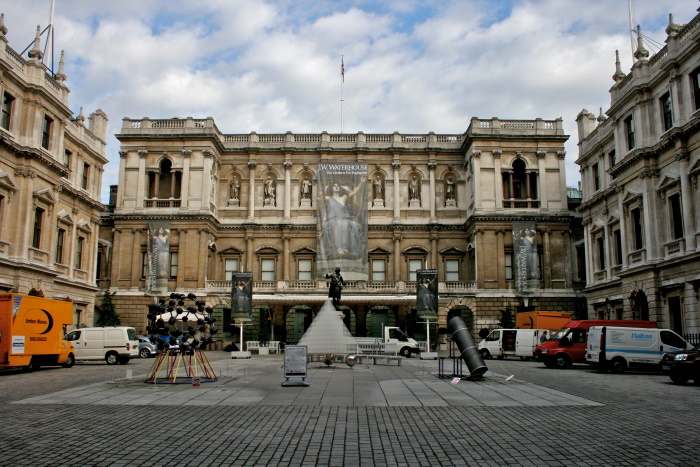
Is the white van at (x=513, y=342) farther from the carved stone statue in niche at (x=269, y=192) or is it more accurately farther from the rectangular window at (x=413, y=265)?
the carved stone statue in niche at (x=269, y=192)

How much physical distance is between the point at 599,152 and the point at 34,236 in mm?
32455

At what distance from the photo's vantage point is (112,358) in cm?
2767

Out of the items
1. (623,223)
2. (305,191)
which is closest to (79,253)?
(305,191)

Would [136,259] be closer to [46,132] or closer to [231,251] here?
[231,251]

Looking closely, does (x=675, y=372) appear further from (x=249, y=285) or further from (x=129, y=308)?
(x=129, y=308)

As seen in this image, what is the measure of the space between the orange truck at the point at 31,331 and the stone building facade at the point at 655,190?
2569cm

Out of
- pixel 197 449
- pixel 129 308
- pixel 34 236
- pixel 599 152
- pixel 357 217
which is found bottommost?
pixel 197 449

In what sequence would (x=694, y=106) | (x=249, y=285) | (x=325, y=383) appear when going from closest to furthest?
(x=325, y=383)
(x=694, y=106)
(x=249, y=285)

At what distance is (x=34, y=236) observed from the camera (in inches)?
1225

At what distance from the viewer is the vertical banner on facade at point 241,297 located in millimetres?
36219

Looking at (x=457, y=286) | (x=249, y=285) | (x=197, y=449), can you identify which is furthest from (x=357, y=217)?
(x=197, y=449)

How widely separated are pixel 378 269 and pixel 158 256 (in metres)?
15.8

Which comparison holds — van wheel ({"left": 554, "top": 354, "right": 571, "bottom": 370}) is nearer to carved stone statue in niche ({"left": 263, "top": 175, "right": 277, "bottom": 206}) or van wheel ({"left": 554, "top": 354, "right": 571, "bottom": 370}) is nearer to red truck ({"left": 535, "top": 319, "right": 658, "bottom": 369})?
red truck ({"left": 535, "top": 319, "right": 658, "bottom": 369})

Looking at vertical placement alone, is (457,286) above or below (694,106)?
below
